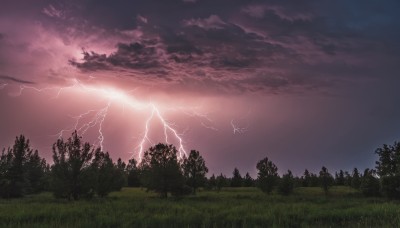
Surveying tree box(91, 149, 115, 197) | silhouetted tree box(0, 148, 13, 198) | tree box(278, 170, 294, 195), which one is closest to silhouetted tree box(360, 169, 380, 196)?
tree box(278, 170, 294, 195)

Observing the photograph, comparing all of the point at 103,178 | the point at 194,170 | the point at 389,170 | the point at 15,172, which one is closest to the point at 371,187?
the point at 389,170

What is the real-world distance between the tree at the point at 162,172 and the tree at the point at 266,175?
1617 cm

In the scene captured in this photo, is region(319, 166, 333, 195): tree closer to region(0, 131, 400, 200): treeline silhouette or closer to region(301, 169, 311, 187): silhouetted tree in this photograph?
region(0, 131, 400, 200): treeline silhouette

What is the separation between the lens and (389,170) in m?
56.8

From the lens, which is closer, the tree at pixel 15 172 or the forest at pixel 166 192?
the forest at pixel 166 192

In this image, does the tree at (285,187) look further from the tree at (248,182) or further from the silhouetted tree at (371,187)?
the tree at (248,182)

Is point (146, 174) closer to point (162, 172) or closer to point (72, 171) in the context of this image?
point (162, 172)

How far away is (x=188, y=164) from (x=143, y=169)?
19.6m

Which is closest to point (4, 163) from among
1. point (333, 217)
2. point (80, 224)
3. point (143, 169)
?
point (143, 169)

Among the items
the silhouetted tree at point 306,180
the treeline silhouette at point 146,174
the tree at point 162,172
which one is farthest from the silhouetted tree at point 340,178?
the tree at point 162,172

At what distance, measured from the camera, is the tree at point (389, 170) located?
5360 cm

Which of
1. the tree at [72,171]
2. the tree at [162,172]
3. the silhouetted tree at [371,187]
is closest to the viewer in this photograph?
the tree at [72,171]

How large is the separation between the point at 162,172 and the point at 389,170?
35043 millimetres

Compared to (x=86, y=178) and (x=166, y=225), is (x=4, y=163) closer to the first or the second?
(x=86, y=178)
